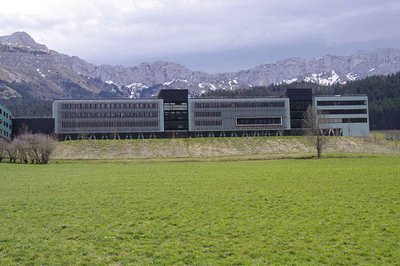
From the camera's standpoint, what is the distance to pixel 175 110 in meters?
178

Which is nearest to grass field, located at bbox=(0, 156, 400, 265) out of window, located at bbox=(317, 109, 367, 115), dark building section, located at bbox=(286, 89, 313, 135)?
window, located at bbox=(317, 109, 367, 115)

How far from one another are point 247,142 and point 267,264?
120m

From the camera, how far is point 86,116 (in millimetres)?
172625

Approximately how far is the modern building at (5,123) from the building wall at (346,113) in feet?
392

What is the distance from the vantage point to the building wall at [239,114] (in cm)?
17562

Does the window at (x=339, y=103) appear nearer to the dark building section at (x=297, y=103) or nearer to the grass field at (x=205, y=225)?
the dark building section at (x=297, y=103)

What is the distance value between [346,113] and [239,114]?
43.9m

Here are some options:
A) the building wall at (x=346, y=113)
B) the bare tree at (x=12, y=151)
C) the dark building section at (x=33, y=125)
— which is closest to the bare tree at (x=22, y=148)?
the bare tree at (x=12, y=151)

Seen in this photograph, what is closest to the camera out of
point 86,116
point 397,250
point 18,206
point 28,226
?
point 397,250

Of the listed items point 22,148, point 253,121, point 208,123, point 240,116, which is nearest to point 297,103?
point 253,121

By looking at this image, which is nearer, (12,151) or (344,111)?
(12,151)

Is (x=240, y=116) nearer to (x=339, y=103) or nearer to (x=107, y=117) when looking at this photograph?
(x=339, y=103)

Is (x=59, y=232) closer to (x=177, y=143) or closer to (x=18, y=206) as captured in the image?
(x=18, y=206)

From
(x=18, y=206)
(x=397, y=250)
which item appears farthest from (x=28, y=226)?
(x=397, y=250)
